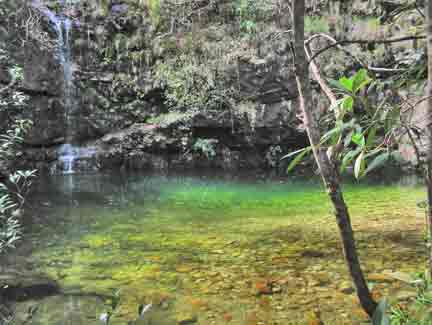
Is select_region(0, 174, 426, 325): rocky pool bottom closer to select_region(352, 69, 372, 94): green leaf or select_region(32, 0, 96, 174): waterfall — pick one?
select_region(352, 69, 372, 94): green leaf

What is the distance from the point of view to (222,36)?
9742 mm

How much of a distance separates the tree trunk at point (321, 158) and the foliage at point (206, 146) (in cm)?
802

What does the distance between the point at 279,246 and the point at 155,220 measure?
1803 mm

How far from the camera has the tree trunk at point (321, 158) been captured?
150 cm

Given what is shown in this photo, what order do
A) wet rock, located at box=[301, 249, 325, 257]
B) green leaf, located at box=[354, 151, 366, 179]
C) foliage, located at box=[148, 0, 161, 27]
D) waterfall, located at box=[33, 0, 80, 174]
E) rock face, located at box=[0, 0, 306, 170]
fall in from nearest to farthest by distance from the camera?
green leaf, located at box=[354, 151, 366, 179] → wet rock, located at box=[301, 249, 325, 257] → rock face, located at box=[0, 0, 306, 170] → waterfall, located at box=[33, 0, 80, 174] → foliage, located at box=[148, 0, 161, 27]

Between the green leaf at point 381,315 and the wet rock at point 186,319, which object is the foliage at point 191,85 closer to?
the wet rock at point 186,319

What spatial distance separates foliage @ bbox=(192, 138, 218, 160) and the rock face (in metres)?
0.04

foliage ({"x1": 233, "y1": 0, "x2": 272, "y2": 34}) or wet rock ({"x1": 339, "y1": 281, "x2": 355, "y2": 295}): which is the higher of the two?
foliage ({"x1": 233, "y1": 0, "x2": 272, "y2": 34})

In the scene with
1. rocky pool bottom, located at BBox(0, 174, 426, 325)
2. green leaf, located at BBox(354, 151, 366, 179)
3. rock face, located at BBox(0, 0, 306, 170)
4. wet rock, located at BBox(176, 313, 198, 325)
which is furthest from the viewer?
rock face, located at BBox(0, 0, 306, 170)

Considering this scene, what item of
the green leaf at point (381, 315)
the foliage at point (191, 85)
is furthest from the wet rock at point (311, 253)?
the foliage at point (191, 85)

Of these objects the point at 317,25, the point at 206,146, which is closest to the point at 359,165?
the point at 206,146

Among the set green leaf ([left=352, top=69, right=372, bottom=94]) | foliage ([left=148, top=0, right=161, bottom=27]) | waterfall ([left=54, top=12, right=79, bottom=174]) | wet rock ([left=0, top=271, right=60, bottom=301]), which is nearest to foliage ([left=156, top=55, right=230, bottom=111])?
foliage ([left=148, top=0, right=161, bottom=27])

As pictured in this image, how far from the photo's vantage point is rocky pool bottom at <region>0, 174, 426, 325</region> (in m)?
2.66

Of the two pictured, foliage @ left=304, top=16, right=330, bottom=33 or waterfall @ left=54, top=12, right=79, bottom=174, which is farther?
waterfall @ left=54, top=12, right=79, bottom=174
